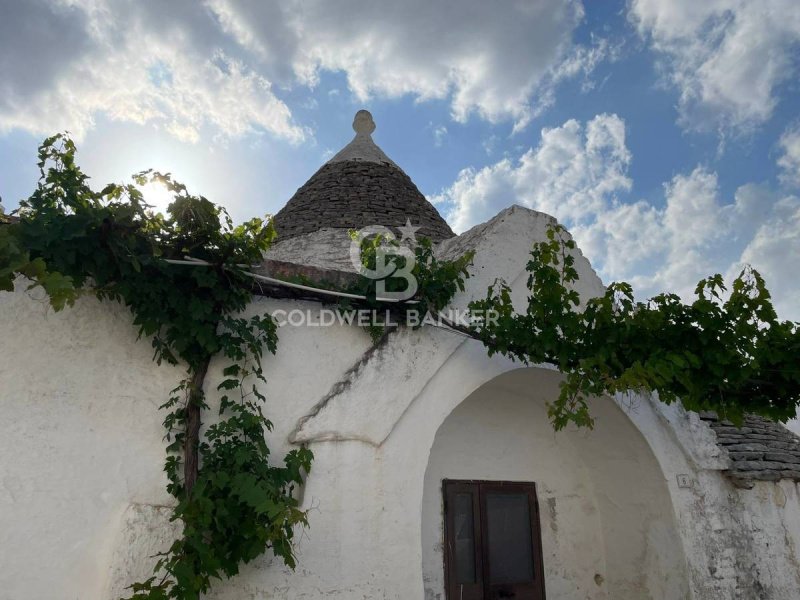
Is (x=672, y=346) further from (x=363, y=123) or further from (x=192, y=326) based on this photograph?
(x=363, y=123)

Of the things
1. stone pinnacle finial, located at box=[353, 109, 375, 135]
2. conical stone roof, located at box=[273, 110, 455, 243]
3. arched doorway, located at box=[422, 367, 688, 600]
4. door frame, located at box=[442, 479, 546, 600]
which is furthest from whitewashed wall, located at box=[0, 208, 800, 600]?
stone pinnacle finial, located at box=[353, 109, 375, 135]

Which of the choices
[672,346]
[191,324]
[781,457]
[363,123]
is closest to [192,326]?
[191,324]

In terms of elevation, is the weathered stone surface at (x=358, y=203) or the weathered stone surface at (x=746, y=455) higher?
the weathered stone surface at (x=358, y=203)

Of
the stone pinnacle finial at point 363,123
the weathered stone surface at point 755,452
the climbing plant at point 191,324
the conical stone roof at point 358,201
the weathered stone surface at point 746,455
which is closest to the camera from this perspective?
the climbing plant at point 191,324

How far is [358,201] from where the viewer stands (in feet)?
24.7

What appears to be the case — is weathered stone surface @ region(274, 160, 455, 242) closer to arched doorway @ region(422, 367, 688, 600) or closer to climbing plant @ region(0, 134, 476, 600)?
arched doorway @ region(422, 367, 688, 600)

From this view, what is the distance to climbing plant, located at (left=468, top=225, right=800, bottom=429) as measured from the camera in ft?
12.0

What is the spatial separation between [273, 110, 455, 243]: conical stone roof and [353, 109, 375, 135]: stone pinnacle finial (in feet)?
2.85

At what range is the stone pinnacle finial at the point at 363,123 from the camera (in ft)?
31.1

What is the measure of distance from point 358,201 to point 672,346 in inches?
187

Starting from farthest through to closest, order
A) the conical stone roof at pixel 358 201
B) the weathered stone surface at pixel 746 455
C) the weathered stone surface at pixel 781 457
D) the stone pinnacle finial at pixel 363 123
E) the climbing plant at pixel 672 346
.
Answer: the stone pinnacle finial at pixel 363 123
the conical stone roof at pixel 358 201
the weathered stone surface at pixel 781 457
the weathered stone surface at pixel 746 455
the climbing plant at pixel 672 346

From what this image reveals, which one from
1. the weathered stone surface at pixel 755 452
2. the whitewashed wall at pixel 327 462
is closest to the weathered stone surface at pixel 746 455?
the weathered stone surface at pixel 755 452

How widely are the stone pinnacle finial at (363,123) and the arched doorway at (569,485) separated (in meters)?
5.72

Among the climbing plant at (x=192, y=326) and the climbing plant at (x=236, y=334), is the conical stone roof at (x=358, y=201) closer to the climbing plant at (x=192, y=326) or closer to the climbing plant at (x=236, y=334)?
the climbing plant at (x=236, y=334)
